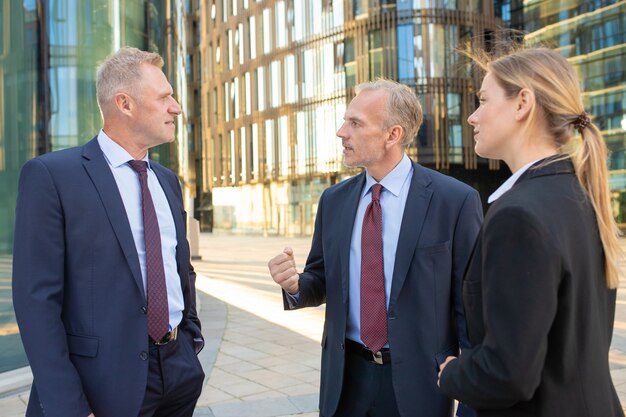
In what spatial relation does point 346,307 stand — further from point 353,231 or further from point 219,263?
point 219,263

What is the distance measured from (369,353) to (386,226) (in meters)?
0.54

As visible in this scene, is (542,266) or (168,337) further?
(168,337)

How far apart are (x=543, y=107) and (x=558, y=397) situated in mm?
791

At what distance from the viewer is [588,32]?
2919cm

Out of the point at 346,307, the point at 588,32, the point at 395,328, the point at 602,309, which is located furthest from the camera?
the point at 588,32

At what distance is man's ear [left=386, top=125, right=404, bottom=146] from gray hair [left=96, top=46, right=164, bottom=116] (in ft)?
3.60

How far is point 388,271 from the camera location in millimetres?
2533

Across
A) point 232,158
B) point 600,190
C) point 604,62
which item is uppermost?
point 604,62

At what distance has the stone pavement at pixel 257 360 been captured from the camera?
4891 mm

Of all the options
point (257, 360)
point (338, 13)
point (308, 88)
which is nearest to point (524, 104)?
point (257, 360)

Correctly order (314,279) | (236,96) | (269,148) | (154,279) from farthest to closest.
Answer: (236,96) < (269,148) < (314,279) < (154,279)

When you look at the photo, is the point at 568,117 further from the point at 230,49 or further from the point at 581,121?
the point at 230,49

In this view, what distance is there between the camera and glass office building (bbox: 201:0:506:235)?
3170 centimetres

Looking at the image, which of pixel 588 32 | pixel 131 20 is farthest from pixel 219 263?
pixel 588 32
